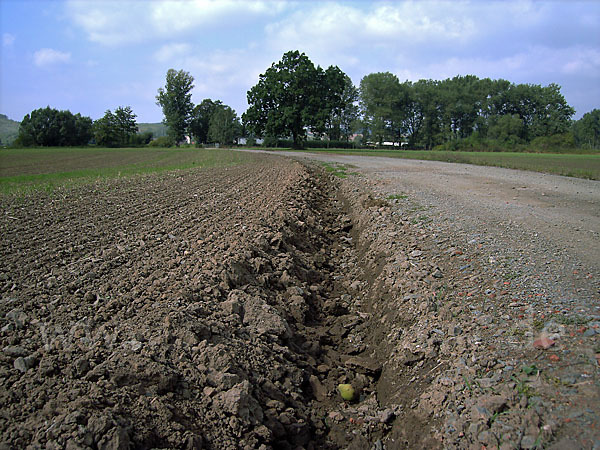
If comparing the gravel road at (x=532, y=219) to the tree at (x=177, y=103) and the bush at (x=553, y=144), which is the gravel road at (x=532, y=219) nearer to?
the bush at (x=553, y=144)

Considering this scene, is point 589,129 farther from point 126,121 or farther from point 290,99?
point 126,121

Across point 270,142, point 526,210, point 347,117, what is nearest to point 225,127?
point 270,142

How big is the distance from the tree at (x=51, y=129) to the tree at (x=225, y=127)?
26380 mm

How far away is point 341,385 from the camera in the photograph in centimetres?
415

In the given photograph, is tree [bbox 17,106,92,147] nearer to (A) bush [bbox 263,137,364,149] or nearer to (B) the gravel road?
(A) bush [bbox 263,137,364,149]

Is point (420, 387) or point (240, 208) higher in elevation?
point (240, 208)

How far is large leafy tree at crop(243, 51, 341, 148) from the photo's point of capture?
58562mm

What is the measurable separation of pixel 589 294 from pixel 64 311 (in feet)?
17.2

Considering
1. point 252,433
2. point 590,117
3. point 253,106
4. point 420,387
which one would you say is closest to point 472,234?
point 420,387

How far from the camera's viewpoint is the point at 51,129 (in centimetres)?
7706

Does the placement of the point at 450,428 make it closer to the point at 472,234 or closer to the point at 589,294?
the point at 589,294

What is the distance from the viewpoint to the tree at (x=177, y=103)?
10319cm

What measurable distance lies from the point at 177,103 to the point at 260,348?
111 metres

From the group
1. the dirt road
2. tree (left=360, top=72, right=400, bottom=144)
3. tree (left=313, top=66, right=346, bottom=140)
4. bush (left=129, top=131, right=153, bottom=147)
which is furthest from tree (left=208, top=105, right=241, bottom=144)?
the dirt road
